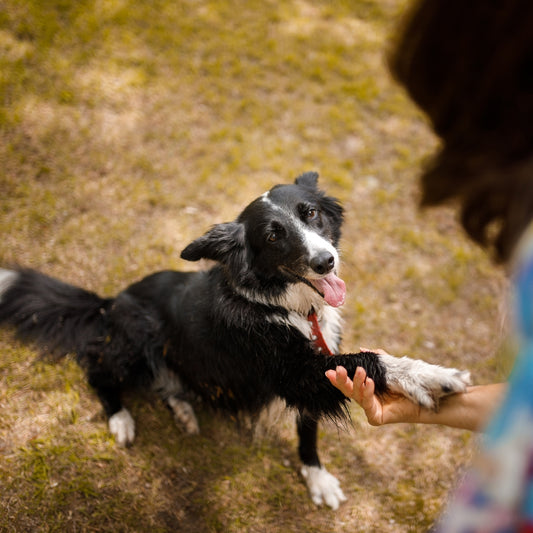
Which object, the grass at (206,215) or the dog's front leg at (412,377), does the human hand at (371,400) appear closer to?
the dog's front leg at (412,377)

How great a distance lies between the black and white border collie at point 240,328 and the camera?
212 centimetres

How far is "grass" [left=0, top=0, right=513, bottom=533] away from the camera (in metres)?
2.64

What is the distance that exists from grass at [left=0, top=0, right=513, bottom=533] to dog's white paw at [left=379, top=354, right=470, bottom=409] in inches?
9.8

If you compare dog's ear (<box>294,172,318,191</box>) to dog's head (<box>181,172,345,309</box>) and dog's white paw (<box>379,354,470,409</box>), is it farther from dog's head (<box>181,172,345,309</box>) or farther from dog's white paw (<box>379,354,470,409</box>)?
dog's white paw (<box>379,354,470,409</box>)

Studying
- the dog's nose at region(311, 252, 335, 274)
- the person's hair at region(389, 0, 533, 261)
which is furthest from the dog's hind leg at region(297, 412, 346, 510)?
the person's hair at region(389, 0, 533, 261)

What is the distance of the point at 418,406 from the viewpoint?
6.11 feet

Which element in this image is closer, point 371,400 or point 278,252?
point 371,400

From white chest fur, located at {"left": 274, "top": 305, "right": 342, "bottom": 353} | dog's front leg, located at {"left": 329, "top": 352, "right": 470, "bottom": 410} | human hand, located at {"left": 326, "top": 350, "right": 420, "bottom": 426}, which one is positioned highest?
dog's front leg, located at {"left": 329, "top": 352, "right": 470, "bottom": 410}

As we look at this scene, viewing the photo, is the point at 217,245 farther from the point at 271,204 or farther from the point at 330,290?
the point at 330,290

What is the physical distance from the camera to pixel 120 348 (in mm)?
2633

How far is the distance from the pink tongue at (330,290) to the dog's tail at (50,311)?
1.44 meters

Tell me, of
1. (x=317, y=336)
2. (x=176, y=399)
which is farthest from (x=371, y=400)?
(x=176, y=399)

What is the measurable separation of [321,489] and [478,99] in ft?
7.95

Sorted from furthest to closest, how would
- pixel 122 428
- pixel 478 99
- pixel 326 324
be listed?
pixel 122 428 → pixel 326 324 → pixel 478 99
